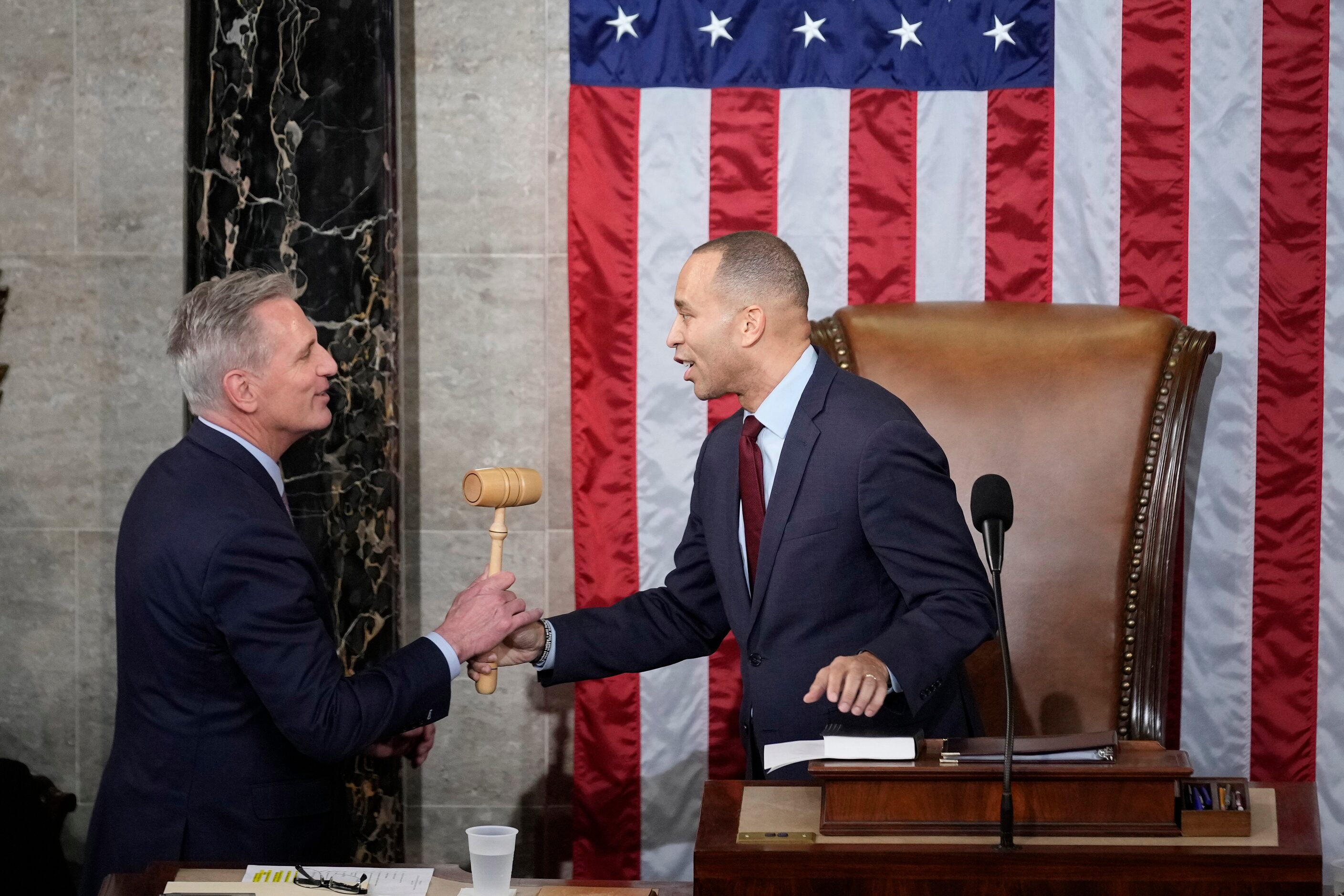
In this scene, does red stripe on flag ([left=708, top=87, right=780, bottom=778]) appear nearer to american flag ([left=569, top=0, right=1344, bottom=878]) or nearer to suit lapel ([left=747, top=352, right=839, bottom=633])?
american flag ([left=569, top=0, right=1344, bottom=878])

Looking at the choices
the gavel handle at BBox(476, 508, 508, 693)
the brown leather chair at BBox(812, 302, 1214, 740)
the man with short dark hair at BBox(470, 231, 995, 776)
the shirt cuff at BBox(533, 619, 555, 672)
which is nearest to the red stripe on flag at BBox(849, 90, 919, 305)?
the brown leather chair at BBox(812, 302, 1214, 740)

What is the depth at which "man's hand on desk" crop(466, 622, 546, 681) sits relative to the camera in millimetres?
2811

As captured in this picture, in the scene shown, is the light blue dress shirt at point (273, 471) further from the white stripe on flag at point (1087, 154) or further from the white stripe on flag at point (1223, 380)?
the white stripe on flag at point (1223, 380)

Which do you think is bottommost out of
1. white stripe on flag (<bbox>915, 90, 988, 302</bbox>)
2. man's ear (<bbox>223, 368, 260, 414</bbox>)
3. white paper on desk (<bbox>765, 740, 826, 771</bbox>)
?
white paper on desk (<bbox>765, 740, 826, 771</bbox>)

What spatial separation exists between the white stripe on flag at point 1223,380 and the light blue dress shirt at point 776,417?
1.57m

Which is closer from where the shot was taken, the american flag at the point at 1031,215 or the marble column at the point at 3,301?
the american flag at the point at 1031,215

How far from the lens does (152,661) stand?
2.38 meters

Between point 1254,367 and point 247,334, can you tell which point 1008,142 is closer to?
point 1254,367

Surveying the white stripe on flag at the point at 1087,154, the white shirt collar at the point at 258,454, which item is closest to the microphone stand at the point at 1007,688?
the white shirt collar at the point at 258,454

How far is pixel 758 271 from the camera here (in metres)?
2.80

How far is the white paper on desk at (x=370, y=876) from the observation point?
6.22 feet

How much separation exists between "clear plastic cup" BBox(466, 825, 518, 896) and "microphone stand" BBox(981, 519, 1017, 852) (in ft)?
2.15

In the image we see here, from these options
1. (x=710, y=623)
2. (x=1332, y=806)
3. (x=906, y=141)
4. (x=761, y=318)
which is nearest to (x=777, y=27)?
(x=906, y=141)

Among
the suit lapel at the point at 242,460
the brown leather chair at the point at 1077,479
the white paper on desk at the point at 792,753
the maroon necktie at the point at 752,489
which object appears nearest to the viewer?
the white paper on desk at the point at 792,753
